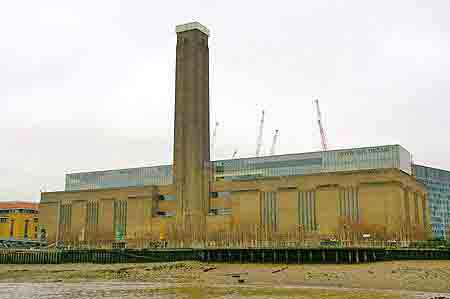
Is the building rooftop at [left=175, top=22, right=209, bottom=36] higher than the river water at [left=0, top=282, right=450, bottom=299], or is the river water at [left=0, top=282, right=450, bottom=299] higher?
the building rooftop at [left=175, top=22, right=209, bottom=36]

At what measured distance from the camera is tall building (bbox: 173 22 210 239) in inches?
5832

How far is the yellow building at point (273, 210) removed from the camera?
123 meters

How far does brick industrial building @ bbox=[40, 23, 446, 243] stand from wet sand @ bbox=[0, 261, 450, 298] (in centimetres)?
4605

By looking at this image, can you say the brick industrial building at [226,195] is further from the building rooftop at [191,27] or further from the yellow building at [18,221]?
the yellow building at [18,221]

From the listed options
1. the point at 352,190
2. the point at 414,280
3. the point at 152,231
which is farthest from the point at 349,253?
the point at 152,231

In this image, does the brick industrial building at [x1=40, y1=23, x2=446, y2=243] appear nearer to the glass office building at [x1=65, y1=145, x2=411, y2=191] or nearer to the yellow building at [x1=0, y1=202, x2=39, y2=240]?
the glass office building at [x1=65, y1=145, x2=411, y2=191]

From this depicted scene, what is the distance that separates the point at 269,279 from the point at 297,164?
7954 centimetres

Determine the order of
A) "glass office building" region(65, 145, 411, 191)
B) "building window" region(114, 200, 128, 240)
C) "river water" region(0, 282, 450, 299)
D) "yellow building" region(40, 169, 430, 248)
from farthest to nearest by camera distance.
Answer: "building window" region(114, 200, 128, 240) → "glass office building" region(65, 145, 411, 191) → "yellow building" region(40, 169, 430, 248) → "river water" region(0, 282, 450, 299)

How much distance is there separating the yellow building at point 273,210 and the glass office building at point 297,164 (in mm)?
5141

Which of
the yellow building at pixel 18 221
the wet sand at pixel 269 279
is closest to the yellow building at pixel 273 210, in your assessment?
the yellow building at pixel 18 221

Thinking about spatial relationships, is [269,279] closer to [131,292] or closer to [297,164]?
[131,292]

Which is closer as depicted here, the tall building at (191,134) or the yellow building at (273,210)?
the yellow building at (273,210)

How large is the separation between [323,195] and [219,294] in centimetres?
8370

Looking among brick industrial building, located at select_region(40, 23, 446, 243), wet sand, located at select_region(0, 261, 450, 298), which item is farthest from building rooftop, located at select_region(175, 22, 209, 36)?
wet sand, located at select_region(0, 261, 450, 298)
